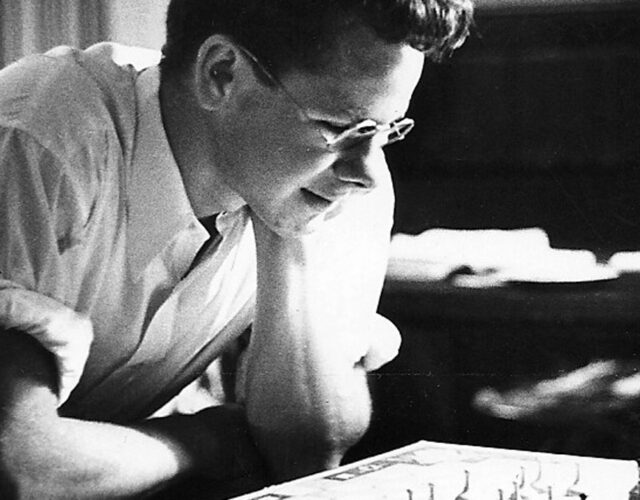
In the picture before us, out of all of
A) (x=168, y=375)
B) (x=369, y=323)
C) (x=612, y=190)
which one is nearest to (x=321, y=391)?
(x=369, y=323)

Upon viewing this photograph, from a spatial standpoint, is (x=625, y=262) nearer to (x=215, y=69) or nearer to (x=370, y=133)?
(x=370, y=133)

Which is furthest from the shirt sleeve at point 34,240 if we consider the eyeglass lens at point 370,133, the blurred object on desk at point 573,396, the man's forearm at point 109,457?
the blurred object on desk at point 573,396

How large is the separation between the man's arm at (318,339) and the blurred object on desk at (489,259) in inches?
3.2

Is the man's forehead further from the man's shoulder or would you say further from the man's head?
the man's shoulder

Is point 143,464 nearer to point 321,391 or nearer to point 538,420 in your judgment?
point 321,391

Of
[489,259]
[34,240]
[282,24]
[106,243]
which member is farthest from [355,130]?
[34,240]

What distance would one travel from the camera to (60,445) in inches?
95.2

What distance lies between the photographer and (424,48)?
279cm

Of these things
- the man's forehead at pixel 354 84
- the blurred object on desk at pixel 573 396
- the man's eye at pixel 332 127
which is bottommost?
the blurred object on desk at pixel 573 396

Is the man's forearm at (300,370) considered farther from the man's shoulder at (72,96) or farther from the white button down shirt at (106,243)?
the man's shoulder at (72,96)

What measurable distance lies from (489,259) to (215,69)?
0.93 m

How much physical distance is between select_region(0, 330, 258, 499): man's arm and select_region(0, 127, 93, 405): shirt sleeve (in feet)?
0.13

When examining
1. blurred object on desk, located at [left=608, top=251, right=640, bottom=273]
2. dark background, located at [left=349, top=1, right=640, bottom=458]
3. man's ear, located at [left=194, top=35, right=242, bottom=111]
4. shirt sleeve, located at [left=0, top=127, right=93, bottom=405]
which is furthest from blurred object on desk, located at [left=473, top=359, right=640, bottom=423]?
shirt sleeve, located at [left=0, top=127, right=93, bottom=405]

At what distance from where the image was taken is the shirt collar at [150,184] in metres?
2.54
